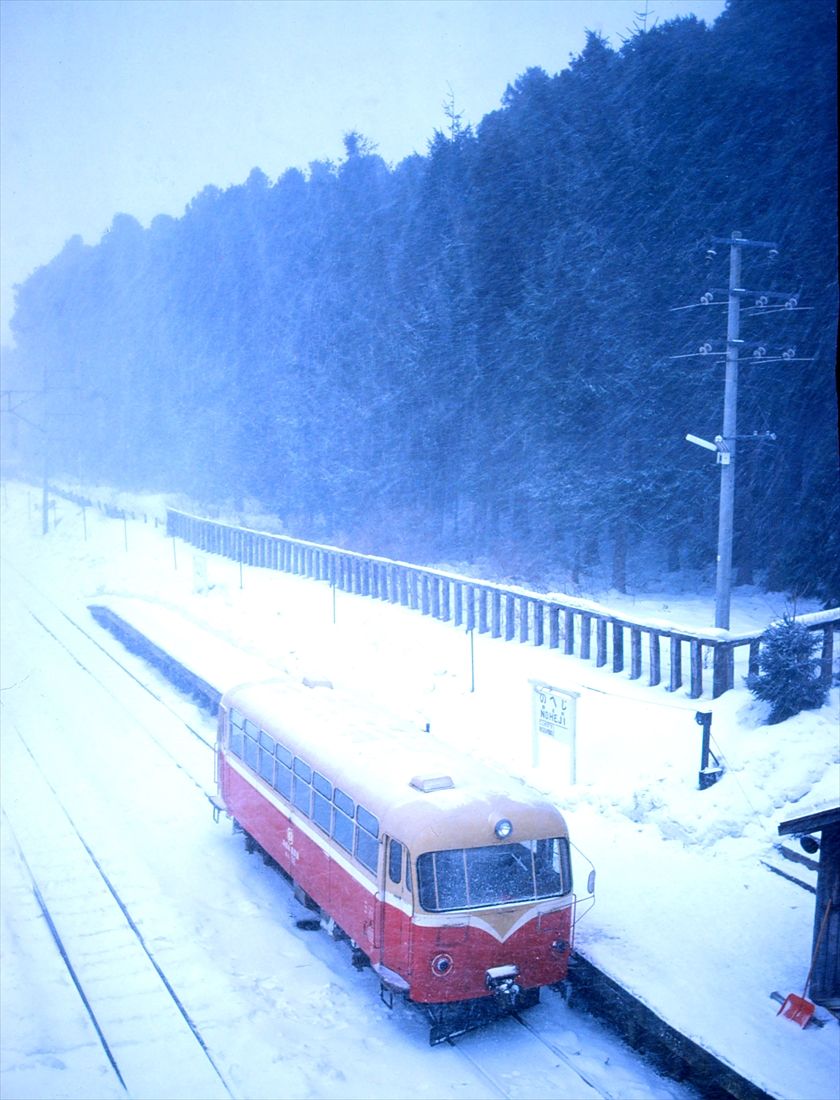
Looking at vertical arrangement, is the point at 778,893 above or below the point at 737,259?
below

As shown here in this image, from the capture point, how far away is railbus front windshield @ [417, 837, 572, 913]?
8.84 m

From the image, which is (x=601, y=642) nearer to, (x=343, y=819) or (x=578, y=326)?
(x=343, y=819)

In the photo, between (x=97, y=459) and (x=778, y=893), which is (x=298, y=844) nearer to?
(x=778, y=893)

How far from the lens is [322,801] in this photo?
10.7m

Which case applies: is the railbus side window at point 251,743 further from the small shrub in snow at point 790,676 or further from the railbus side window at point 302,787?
the small shrub in snow at point 790,676

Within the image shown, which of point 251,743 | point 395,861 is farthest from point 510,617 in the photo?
point 395,861

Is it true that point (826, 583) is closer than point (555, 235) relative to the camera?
Yes

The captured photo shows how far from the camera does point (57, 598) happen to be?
31.8 meters

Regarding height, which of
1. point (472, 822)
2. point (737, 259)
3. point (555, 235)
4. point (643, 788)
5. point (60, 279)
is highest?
point (60, 279)

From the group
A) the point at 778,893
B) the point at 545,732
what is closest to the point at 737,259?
the point at 545,732

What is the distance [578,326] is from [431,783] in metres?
22.5

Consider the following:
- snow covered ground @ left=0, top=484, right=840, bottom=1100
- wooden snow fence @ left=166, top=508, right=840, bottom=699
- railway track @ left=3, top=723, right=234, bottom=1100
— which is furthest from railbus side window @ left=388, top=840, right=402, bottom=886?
wooden snow fence @ left=166, top=508, right=840, bottom=699

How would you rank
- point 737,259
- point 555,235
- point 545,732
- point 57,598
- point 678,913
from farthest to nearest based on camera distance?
point 57,598 → point 555,235 → point 737,259 → point 545,732 → point 678,913

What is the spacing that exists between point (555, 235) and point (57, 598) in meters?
20.4
